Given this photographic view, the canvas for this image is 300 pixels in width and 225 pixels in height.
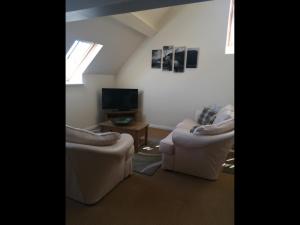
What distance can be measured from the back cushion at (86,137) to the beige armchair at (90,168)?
0.5 inches

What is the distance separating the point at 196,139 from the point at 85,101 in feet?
10.1

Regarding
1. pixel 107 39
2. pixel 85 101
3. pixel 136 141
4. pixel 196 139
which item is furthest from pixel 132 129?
pixel 107 39

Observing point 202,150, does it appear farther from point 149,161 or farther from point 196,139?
point 149,161

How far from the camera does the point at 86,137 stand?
195 centimetres

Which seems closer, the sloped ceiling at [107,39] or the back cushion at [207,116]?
the sloped ceiling at [107,39]

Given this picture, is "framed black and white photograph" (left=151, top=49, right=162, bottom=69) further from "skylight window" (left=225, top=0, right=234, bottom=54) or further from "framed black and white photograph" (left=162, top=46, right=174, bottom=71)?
"skylight window" (left=225, top=0, right=234, bottom=54)

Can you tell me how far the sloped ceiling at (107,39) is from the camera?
3275mm

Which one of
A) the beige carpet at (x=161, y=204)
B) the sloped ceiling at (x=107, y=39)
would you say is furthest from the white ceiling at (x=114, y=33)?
the beige carpet at (x=161, y=204)

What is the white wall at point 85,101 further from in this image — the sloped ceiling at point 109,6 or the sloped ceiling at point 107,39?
the sloped ceiling at point 109,6

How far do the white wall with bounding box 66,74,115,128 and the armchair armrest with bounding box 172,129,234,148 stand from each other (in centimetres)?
268

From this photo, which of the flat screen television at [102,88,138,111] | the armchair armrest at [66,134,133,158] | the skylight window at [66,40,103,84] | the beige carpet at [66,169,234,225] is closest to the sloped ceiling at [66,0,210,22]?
the armchair armrest at [66,134,133,158]
